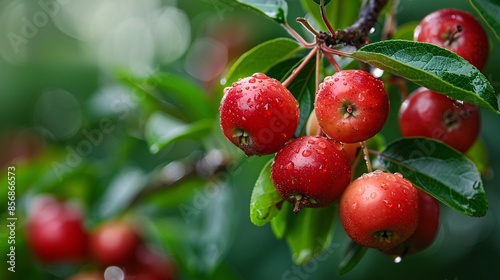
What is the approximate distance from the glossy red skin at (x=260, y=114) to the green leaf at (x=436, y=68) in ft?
0.49

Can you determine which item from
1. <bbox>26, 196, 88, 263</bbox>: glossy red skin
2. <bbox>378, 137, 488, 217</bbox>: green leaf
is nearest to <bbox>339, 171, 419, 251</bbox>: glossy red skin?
<bbox>378, 137, 488, 217</bbox>: green leaf

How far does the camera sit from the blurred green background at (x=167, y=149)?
1990 mm

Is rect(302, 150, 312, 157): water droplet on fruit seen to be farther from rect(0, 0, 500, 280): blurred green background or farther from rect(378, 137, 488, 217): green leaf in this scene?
rect(0, 0, 500, 280): blurred green background

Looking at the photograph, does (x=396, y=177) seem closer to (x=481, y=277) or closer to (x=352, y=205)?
(x=352, y=205)

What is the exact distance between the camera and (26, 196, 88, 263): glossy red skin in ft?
6.30

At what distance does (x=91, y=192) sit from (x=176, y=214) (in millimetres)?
437

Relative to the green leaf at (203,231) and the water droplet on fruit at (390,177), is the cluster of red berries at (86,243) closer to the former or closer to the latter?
the green leaf at (203,231)

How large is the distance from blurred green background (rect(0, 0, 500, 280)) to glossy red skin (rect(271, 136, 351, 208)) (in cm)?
73

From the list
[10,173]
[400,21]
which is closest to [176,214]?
[10,173]

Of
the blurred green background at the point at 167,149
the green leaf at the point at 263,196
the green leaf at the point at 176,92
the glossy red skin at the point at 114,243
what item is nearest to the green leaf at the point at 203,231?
the blurred green background at the point at 167,149

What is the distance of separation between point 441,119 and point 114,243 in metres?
1.10

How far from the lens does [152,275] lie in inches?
76.5

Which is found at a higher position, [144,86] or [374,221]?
[374,221]

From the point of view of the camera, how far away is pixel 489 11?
3.44ft
